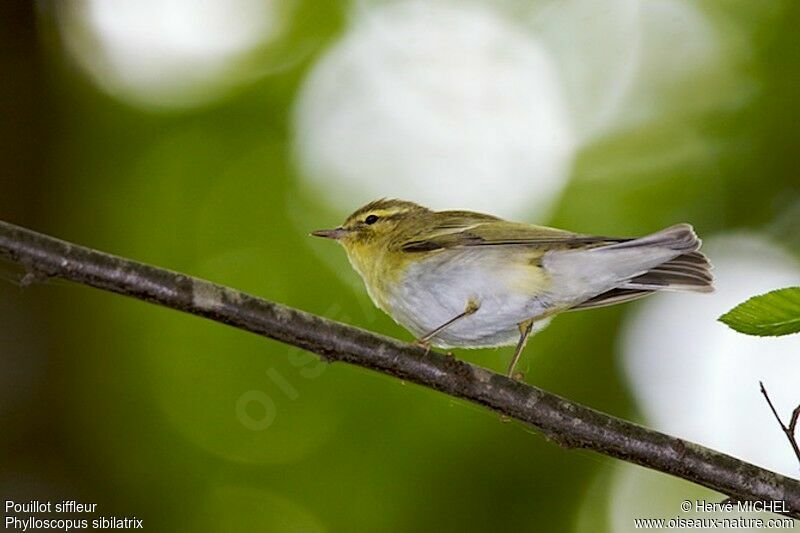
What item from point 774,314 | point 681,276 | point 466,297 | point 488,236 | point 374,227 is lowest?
point 774,314

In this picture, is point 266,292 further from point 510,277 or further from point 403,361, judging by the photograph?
point 403,361

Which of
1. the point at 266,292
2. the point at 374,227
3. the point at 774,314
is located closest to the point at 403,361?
the point at 774,314

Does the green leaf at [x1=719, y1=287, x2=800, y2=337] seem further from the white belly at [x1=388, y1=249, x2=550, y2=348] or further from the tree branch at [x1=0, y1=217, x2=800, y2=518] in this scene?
the white belly at [x1=388, y1=249, x2=550, y2=348]

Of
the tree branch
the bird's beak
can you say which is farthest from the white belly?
the tree branch

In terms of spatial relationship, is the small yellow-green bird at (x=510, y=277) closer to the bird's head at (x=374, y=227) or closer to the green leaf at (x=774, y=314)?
the bird's head at (x=374, y=227)

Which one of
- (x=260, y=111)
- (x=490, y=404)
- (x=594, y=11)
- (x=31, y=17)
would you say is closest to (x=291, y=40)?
(x=260, y=111)

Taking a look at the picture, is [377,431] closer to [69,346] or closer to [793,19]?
[69,346]
